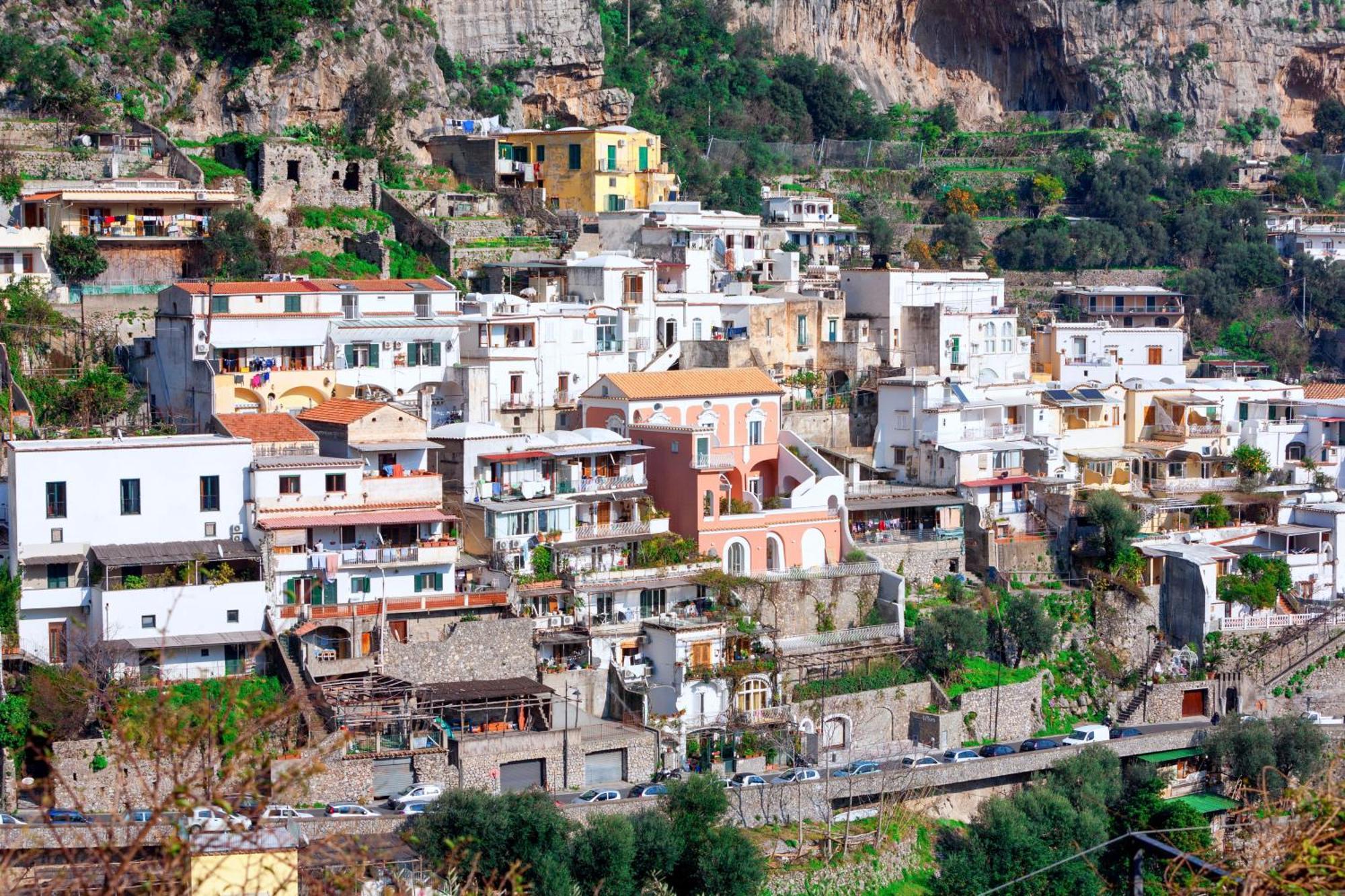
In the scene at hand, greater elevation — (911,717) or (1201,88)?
(1201,88)

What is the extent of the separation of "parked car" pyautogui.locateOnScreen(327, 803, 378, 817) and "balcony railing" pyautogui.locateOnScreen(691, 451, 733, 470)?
10927 mm

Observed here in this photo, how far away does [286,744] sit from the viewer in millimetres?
31438

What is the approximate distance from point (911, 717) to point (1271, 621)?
381 inches

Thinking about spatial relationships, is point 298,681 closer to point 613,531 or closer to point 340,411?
point 340,411

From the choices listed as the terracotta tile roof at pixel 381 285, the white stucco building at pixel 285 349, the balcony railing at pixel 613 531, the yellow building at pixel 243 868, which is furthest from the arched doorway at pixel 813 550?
the yellow building at pixel 243 868

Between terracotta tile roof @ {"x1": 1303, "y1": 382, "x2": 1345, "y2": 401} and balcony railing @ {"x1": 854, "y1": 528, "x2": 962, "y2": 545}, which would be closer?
balcony railing @ {"x1": 854, "y1": 528, "x2": 962, "y2": 545}

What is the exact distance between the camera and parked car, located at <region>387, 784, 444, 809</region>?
3170cm

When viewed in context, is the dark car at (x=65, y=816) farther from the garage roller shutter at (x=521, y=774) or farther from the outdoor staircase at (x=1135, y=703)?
the outdoor staircase at (x=1135, y=703)

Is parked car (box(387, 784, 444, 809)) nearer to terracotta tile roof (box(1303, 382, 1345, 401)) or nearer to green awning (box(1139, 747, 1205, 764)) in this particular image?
green awning (box(1139, 747, 1205, 764))

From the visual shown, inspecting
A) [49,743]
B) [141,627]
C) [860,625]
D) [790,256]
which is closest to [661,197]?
[790,256]

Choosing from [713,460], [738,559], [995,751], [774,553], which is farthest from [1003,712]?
[713,460]

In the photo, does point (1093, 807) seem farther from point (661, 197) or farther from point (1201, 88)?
point (1201, 88)

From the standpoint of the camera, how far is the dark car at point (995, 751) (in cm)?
3694

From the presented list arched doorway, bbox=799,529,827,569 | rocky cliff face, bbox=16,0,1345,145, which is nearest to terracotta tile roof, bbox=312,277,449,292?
arched doorway, bbox=799,529,827,569
